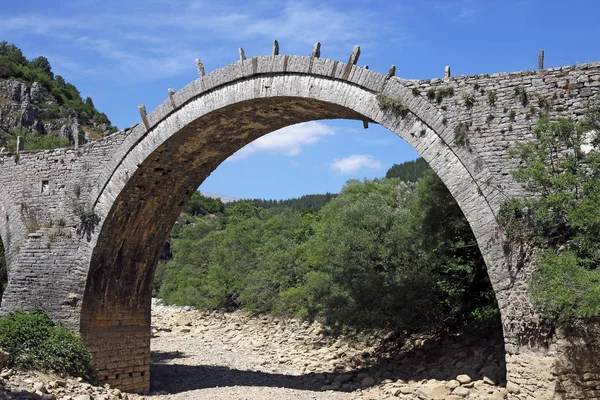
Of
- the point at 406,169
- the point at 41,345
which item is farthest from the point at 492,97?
the point at 406,169

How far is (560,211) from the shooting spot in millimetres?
7133

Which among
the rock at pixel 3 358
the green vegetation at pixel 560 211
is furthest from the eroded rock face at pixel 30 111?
the green vegetation at pixel 560 211

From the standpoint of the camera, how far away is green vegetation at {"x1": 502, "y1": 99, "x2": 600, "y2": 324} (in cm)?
665

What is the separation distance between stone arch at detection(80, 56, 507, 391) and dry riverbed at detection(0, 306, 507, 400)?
1.36 meters

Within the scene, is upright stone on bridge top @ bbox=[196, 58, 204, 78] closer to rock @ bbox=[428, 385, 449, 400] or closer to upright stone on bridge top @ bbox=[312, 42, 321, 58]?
upright stone on bridge top @ bbox=[312, 42, 321, 58]

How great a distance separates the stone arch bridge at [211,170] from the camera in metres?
7.39

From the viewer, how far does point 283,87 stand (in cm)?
942

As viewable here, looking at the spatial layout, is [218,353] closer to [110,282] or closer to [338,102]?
[110,282]

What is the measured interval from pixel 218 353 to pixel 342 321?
4.87 metres

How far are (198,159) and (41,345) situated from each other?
410cm

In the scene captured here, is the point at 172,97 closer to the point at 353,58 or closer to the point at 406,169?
the point at 353,58

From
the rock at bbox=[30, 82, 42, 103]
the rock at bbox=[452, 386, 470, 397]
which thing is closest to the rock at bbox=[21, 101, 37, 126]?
the rock at bbox=[30, 82, 42, 103]

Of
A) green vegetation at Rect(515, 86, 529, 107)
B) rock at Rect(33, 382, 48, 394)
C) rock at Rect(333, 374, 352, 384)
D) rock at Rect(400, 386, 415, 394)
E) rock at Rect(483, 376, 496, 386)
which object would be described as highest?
green vegetation at Rect(515, 86, 529, 107)

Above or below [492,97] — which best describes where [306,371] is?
below
